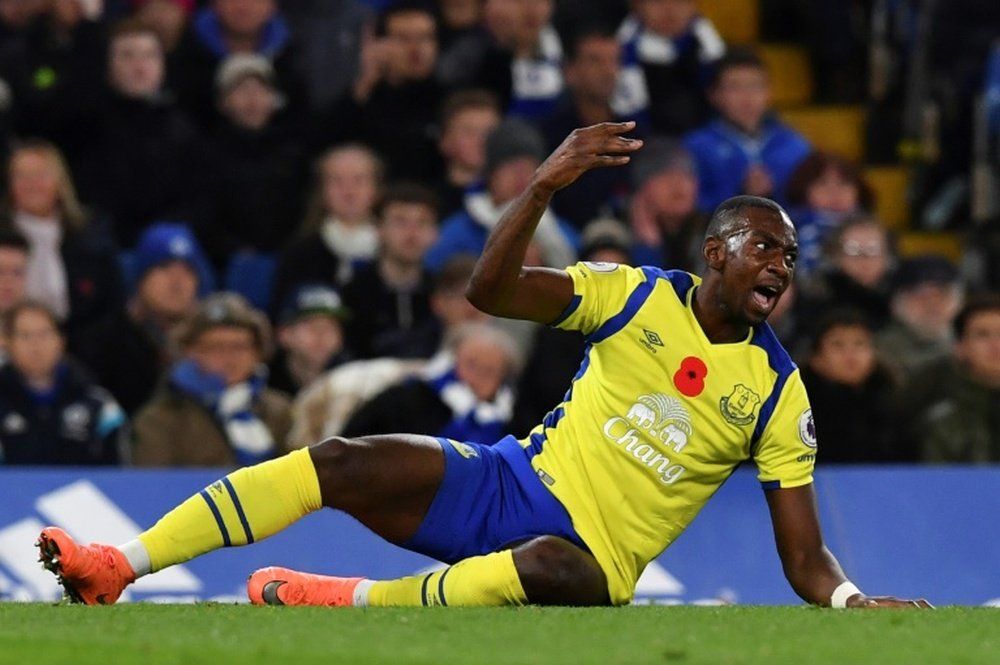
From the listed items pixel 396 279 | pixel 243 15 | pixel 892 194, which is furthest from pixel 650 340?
pixel 892 194

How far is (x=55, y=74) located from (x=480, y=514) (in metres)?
6.26

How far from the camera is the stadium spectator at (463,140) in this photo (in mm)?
13086

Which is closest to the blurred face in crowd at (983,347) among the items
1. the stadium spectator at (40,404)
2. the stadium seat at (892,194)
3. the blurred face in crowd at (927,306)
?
the blurred face in crowd at (927,306)

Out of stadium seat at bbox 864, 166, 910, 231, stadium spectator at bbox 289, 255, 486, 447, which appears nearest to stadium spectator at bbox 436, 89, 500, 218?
stadium spectator at bbox 289, 255, 486, 447

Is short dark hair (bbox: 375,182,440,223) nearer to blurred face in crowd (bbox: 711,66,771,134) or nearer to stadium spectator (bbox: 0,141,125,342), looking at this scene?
stadium spectator (bbox: 0,141,125,342)

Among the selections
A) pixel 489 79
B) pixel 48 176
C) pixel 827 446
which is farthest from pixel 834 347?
pixel 48 176

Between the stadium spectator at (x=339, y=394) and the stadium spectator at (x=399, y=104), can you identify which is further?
the stadium spectator at (x=399, y=104)

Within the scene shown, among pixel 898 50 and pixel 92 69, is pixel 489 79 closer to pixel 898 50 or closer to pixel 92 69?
pixel 92 69

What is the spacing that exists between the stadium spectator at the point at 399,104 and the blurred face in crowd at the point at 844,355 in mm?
2991

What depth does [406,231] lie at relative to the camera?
12.3 metres

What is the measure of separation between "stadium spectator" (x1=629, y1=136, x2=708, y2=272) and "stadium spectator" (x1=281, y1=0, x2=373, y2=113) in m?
2.05

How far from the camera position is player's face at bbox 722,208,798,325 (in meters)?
7.46

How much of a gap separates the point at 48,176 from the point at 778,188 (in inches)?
178

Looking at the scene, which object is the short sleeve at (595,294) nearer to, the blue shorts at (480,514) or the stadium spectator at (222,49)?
the blue shorts at (480,514)
